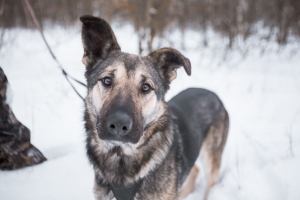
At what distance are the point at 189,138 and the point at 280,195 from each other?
1.37 meters

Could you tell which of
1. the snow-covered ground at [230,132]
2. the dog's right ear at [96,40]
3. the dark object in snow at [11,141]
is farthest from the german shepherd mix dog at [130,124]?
the dark object in snow at [11,141]

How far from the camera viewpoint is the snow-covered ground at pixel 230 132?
101 inches

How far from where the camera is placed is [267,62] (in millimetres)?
8570

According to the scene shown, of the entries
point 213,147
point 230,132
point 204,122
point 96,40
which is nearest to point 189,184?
point 213,147

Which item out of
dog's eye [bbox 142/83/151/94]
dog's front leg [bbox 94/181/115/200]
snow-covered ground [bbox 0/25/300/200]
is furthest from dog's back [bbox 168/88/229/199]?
dog's front leg [bbox 94/181/115/200]

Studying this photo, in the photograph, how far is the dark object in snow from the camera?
7.54 feet

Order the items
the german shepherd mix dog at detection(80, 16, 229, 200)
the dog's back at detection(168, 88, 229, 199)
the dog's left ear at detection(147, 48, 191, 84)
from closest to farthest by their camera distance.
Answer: the german shepherd mix dog at detection(80, 16, 229, 200) < the dog's left ear at detection(147, 48, 191, 84) < the dog's back at detection(168, 88, 229, 199)

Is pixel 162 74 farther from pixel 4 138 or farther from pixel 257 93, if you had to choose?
pixel 257 93

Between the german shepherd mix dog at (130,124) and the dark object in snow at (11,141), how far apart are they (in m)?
0.99

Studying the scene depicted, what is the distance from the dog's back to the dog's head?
1.57 feet

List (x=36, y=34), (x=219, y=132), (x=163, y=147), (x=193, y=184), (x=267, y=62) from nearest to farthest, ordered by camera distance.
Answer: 1. (x=163, y=147)
2. (x=219, y=132)
3. (x=193, y=184)
4. (x=267, y=62)
5. (x=36, y=34)

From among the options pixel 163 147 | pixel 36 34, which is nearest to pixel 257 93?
pixel 163 147

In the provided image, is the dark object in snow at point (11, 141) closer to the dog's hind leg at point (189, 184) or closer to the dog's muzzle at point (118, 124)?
the dog's muzzle at point (118, 124)

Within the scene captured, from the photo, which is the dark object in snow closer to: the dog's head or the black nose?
the dog's head
